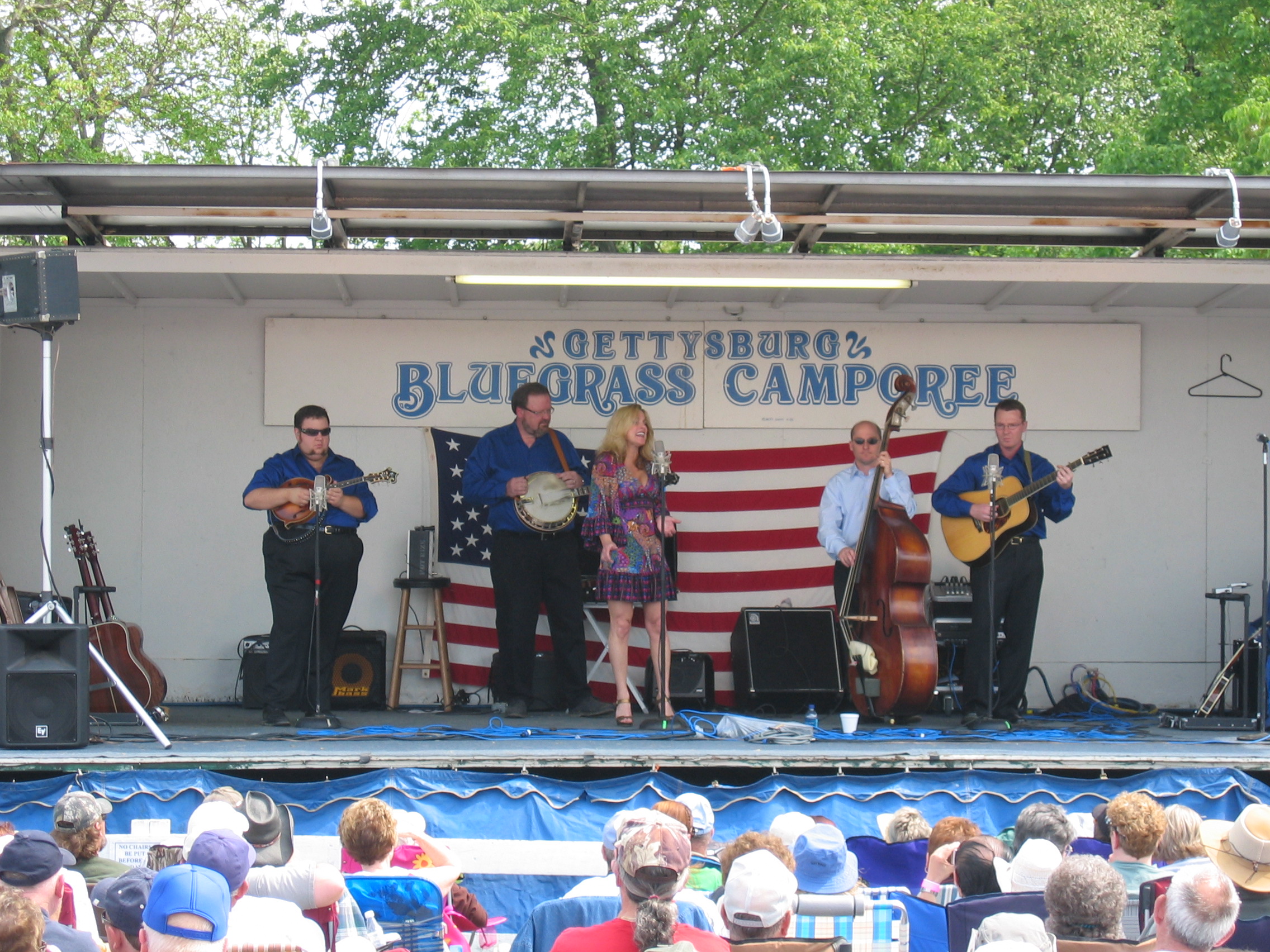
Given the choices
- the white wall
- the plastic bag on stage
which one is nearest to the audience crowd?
the plastic bag on stage

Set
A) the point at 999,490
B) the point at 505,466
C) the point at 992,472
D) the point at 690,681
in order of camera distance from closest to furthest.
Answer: the point at 992,472 < the point at 999,490 < the point at 505,466 < the point at 690,681

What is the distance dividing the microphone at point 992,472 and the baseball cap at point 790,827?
9.41 ft

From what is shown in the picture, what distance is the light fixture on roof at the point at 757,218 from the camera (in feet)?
19.3

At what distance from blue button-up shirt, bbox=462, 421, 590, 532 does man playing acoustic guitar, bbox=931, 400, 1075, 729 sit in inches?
82.7

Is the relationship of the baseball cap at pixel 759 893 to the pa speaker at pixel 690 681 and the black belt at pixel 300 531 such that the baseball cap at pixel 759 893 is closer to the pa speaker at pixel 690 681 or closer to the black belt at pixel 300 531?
the black belt at pixel 300 531

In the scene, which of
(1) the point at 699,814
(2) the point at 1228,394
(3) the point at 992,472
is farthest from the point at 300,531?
(2) the point at 1228,394

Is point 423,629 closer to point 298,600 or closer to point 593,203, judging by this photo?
point 298,600

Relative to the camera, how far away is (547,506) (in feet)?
23.4

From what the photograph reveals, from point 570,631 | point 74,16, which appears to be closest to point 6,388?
point 570,631

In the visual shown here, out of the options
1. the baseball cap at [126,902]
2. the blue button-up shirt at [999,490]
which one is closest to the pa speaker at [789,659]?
the blue button-up shirt at [999,490]

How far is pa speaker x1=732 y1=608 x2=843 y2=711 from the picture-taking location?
723 centimetres

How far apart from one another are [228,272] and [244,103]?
13046 millimetres

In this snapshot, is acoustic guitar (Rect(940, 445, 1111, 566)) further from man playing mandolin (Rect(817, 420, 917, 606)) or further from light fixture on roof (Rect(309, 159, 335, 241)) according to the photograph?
light fixture on roof (Rect(309, 159, 335, 241))

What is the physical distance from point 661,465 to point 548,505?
875mm
